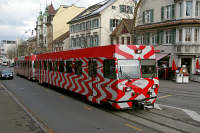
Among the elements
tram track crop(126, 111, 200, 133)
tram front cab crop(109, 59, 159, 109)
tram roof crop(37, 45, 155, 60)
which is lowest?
tram track crop(126, 111, 200, 133)

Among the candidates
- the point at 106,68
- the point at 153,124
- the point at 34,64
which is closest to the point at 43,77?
the point at 34,64

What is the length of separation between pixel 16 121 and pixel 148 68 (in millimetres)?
5616

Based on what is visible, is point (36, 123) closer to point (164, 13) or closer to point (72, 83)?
point (72, 83)

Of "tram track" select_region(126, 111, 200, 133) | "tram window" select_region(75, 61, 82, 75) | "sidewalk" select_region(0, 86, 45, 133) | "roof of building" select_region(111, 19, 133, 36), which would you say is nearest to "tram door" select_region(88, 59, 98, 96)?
"tram window" select_region(75, 61, 82, 75)

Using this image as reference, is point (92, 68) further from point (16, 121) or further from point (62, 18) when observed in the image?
point (62, 18)

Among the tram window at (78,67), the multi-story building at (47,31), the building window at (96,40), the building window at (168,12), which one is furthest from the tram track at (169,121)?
the multi-story building at (47,31)

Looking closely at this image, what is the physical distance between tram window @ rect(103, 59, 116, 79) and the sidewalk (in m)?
3.42

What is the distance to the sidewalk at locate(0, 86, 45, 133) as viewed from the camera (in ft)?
23.5

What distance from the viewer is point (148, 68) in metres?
9.60

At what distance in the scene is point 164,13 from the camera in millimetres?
28750

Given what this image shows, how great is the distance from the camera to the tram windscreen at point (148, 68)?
30.9 ft

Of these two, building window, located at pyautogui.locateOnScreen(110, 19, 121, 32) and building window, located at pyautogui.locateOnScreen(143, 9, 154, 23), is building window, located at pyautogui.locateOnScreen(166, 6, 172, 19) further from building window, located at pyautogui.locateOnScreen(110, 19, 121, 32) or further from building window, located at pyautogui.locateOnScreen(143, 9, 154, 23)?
building window, located at pyautogui.locateOnScreen(110, 19, 121, 32)

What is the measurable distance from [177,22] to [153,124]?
21.4 metres

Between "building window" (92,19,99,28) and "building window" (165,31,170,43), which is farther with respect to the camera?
"building window" (92,19,99,28)
